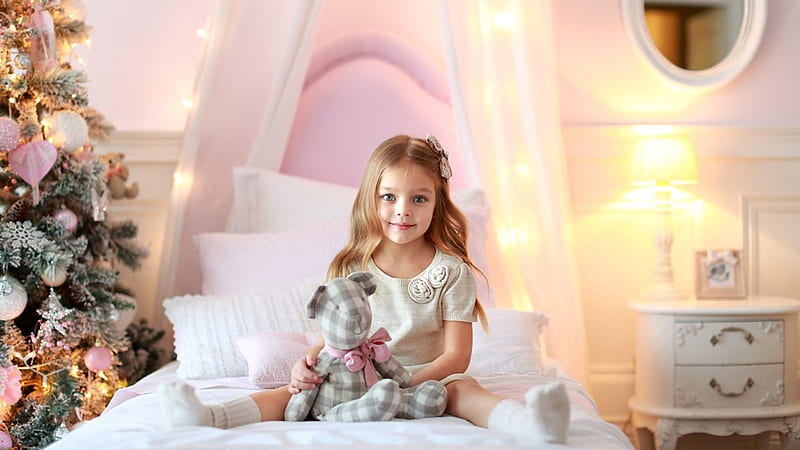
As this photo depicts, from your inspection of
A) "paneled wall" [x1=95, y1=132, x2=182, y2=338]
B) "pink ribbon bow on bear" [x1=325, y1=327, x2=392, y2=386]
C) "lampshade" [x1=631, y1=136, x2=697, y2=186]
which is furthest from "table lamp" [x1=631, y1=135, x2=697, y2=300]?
"paneled wall" [x1=95, y1=132, x2=182, y2=338]

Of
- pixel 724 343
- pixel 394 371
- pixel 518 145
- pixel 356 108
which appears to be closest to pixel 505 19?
pixel 518 145

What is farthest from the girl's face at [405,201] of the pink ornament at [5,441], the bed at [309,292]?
the pink ornament at [5,441]

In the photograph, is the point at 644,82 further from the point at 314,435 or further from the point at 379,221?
the point at 314,435

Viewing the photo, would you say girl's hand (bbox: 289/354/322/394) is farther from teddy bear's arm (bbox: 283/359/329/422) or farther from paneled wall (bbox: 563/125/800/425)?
paneled wall (bbox: 563/125/800/425)

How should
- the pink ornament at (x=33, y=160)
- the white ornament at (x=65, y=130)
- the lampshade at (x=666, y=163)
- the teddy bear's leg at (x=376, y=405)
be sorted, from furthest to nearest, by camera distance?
the lampshade at (x=666, y=163)
the white ornament at (x=65, y=130)
the pink ornament at (x=33, y=160)
the teddy bear's leg at (x=376, y=405)

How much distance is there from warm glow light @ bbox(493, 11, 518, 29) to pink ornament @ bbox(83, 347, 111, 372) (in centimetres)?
156

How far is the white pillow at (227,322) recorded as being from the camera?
2221 mm

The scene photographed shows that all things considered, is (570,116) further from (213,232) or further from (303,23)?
(213,232)

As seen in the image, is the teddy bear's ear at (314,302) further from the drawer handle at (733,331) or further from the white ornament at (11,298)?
the drawer handle at (733,331)

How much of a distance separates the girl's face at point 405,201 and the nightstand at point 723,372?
118 centimetres

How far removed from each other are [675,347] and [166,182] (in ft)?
6.20

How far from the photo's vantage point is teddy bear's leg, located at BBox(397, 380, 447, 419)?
1.70m

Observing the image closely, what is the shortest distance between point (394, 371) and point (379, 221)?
39 centimetres

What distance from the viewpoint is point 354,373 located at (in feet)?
5.56
